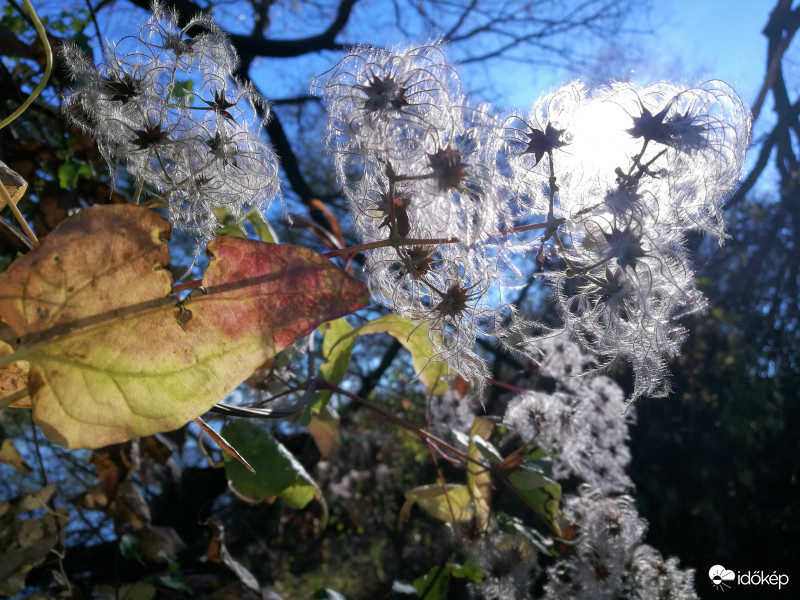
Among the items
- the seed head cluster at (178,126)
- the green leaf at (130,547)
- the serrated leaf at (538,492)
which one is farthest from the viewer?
the green leaf at (130,547)

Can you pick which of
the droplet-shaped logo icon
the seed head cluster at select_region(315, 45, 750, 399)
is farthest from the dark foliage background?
the seed head cluster at select_region(315, 45, 750, 399)

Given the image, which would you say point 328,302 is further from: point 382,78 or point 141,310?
point 382,78

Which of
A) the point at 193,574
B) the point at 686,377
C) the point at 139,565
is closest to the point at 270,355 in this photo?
the point at 193,574

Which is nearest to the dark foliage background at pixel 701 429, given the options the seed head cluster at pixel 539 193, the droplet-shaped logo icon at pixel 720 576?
the droplet-shaped logo icon at pixel 720 576

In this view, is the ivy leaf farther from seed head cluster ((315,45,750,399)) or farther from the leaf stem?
seed head cluster ((315,45,750,399))

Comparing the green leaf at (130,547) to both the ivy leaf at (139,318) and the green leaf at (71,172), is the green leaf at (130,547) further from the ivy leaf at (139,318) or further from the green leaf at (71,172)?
the ivy leaf at (139,318)

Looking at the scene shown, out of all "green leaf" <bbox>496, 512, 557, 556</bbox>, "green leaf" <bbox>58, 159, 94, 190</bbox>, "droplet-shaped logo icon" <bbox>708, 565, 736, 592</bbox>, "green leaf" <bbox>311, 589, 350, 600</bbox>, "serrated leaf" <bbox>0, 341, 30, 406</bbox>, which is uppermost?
"green leaf" <bbox>58, 159, 94, 190</bbox>

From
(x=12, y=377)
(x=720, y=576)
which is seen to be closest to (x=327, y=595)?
(x=12, y=377)
